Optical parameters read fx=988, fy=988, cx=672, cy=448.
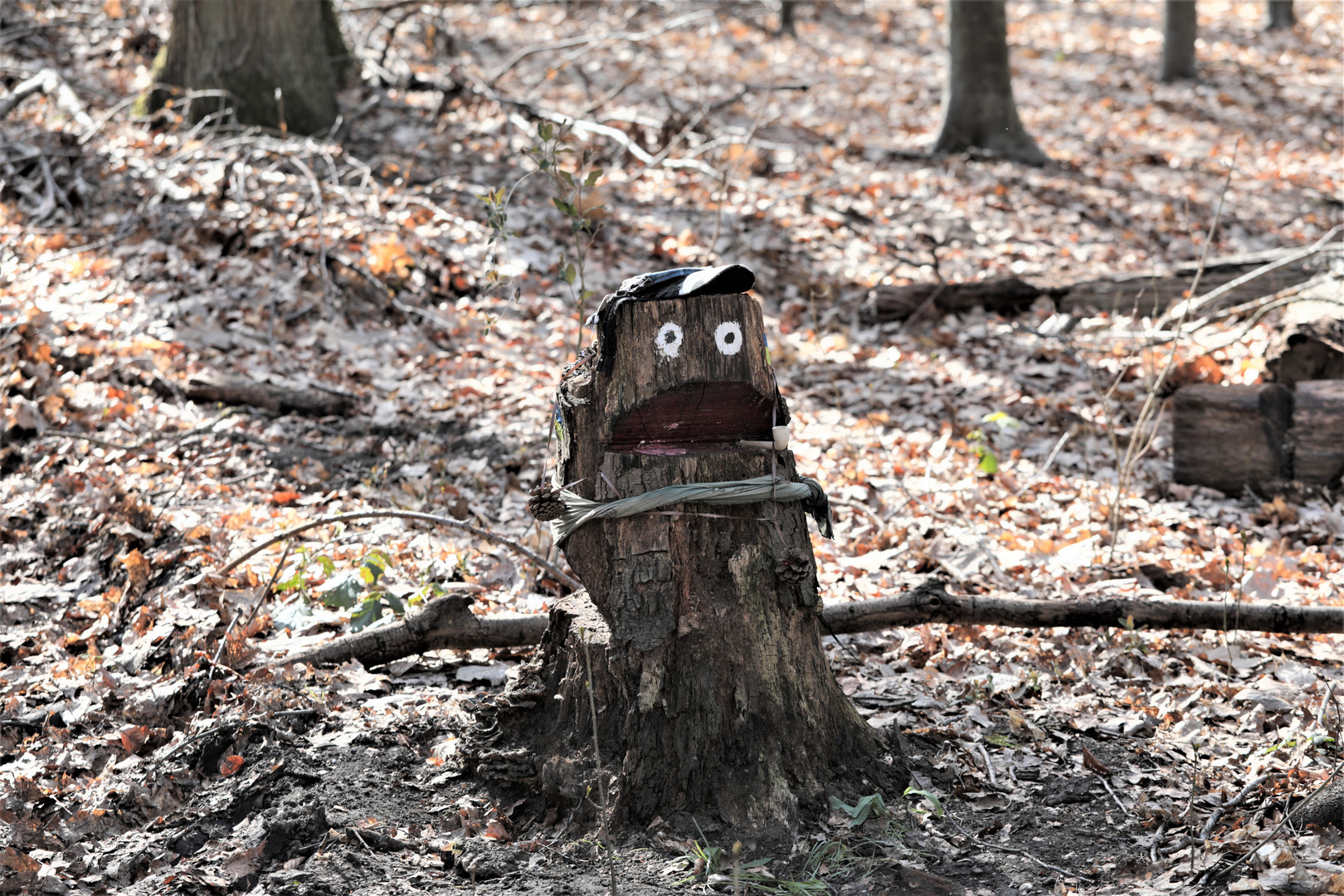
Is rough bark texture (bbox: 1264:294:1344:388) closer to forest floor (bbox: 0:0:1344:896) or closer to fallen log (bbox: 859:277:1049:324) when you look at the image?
forest floor (bbox: 0:0:1344:896)

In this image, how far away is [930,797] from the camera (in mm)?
2715

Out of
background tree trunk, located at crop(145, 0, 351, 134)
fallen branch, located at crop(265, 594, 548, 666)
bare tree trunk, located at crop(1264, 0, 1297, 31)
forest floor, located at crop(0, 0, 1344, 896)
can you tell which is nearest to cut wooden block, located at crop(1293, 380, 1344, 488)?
forest floor, located at crop(0, 0, 1344, 896)

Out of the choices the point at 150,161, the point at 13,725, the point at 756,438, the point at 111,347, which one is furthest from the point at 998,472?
the point at 150,161

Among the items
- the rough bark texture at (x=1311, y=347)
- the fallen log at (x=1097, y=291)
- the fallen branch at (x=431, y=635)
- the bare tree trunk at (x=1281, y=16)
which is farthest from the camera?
the bare tree trunk at (x=1281, y=16)

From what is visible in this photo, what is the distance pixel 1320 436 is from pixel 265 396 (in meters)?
5.75

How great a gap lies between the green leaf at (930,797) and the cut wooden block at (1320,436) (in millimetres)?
3697

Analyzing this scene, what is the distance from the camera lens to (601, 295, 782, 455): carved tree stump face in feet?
8.54

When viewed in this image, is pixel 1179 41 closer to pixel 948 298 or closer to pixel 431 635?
pixel 948 298

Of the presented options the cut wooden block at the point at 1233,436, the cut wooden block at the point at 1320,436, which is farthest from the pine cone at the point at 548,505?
the cut wooden block at the point at 1320,436

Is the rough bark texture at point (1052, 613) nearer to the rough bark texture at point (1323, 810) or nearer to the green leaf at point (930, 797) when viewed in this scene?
the green leaf at point (930, 797)

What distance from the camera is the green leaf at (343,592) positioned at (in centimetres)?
354

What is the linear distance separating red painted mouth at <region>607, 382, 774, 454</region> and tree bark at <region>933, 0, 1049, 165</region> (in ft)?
28.7

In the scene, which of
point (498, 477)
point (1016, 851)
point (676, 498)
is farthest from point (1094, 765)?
point (498, 477)

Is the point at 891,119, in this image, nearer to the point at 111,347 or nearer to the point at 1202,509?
the point at 1202,509
